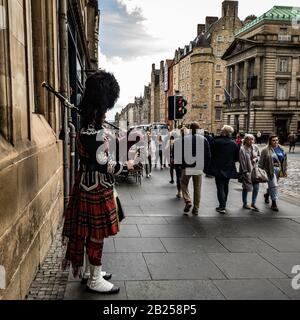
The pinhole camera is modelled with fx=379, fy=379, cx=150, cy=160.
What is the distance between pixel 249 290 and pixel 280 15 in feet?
211

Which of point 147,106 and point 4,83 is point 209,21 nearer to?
point 147,106

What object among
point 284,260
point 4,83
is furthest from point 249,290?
point 4,83

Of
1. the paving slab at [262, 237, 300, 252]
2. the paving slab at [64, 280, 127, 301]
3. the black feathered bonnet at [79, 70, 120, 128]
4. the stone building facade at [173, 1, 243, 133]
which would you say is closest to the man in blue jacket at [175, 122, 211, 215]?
the paving slab at [262, 237, 300, 252]

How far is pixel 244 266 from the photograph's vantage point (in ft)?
15.6

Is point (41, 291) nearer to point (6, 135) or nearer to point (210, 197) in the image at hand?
point (6, 135)

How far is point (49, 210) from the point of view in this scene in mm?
5254

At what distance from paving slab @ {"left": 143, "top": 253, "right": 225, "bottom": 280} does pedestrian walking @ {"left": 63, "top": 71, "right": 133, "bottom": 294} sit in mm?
774

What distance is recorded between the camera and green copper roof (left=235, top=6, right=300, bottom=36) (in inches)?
2299

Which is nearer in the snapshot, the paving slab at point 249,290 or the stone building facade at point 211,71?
the paving slab at point 249,290

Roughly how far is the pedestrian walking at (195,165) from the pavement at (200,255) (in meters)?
0.31

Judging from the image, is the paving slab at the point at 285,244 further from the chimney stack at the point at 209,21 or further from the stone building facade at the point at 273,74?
the chimney stack at the point at 209,21

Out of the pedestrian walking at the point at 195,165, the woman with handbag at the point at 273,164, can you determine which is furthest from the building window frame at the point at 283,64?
the pedestrian walking at the point at 195,165

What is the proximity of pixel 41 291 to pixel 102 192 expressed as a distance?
120 cm

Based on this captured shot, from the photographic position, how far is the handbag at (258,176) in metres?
8.54
